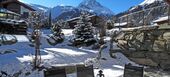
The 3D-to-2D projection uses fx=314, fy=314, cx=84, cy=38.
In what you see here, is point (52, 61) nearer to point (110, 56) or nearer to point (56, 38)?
point (110, 56)

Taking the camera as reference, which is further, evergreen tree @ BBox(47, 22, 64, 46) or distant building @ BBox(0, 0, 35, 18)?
distant building @ BBox(0, 0, 35, 18)

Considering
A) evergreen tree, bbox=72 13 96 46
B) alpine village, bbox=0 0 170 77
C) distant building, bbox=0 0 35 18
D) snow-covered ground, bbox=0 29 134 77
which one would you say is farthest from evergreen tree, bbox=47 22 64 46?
distant building, bbox=0 0 35 18

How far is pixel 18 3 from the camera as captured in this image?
1789 inches

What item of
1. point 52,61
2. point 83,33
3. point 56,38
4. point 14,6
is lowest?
point 52,61

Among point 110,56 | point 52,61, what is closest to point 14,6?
point 110,56

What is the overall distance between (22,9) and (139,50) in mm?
33997

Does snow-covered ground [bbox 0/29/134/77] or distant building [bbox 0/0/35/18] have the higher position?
distant building [bbox 0/0/35/18]

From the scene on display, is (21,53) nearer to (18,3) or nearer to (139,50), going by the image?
(139,50)

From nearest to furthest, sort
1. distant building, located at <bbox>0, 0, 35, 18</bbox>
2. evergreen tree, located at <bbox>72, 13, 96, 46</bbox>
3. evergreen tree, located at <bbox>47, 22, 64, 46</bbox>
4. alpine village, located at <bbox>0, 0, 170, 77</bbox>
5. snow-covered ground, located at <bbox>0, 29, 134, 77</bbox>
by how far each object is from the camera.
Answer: alpine village, located at <bbox>0, 0, 170, 77</bbox> → snow-covered ground, located at <bbox>0, 29, 134, 77</bbox> → evergreen tree, located at <bbox>72, 13, 96, 46</bbox> → evergreen tree, located at <bbox>47, 22, 64, 46</bbox> → distant building, located at <bbox>0, 0, 35, 18</bbox>

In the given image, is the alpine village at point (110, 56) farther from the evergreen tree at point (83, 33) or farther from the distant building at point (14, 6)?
the distant building at point (14, 6)

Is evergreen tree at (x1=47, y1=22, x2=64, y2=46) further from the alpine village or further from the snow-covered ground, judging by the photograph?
the snow-covered ground

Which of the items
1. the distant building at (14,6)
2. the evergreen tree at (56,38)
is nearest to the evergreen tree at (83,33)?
the evergreen tree at (56,38)

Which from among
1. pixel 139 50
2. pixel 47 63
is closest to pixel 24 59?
pixel 47 63

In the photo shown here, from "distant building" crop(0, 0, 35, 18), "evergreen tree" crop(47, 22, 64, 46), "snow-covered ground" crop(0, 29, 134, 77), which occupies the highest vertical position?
"distant building" crop(0, 0, 35, 18)
